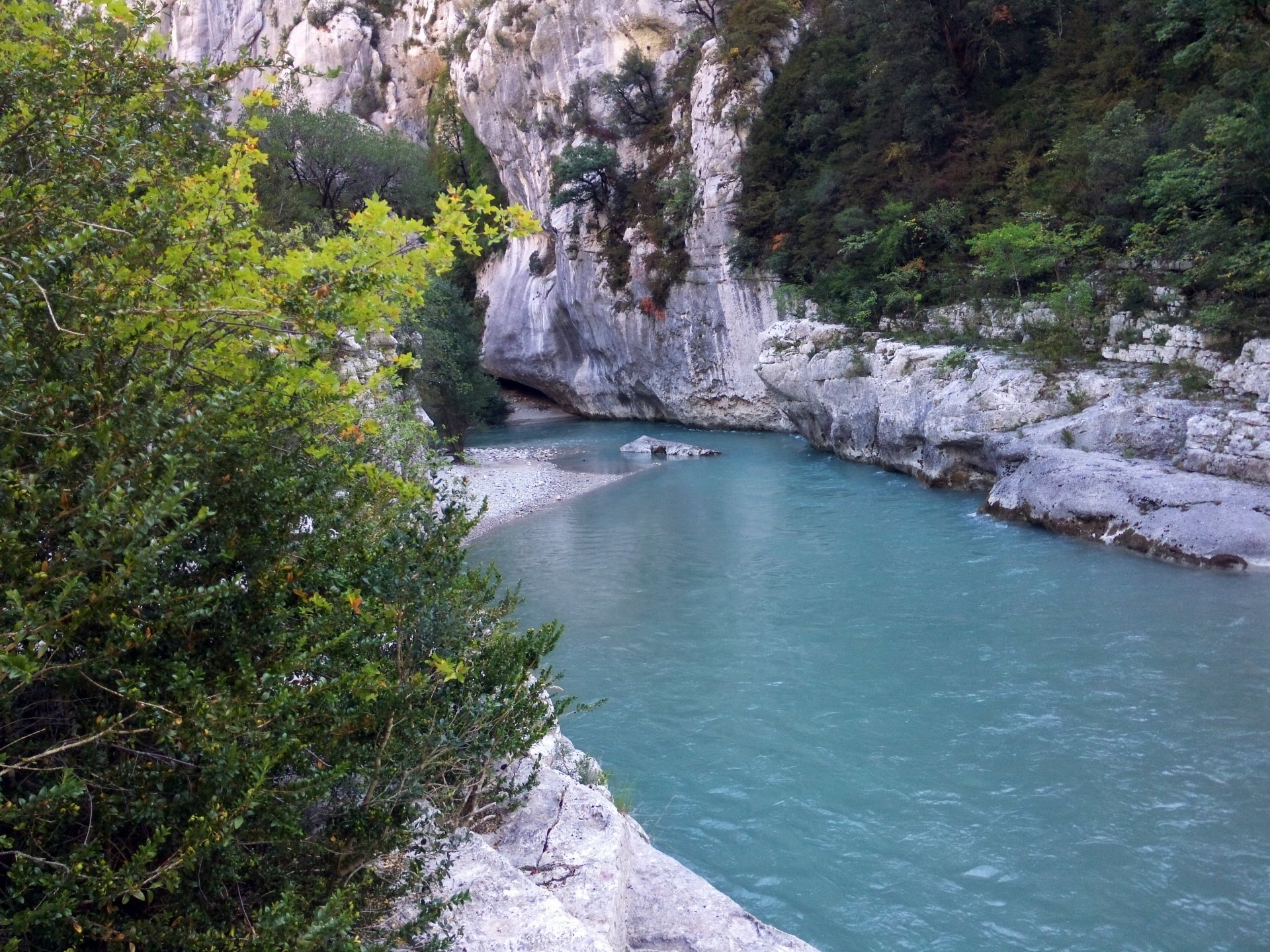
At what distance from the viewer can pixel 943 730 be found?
7102 mm

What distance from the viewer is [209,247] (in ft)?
10.3

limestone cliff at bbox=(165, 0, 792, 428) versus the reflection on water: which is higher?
limestone cliff at bbox=(165, 0, 792, 428)

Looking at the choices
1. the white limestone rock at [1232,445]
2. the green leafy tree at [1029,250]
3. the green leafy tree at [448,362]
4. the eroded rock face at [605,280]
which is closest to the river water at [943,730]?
the white limestone rock at [1232,445]

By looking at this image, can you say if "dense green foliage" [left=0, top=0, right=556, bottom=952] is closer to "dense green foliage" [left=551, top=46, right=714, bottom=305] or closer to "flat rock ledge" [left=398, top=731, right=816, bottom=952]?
"flat rock ledge" [left=398, top=731, right=816, bottom=952]

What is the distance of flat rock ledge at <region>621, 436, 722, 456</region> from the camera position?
25.7m

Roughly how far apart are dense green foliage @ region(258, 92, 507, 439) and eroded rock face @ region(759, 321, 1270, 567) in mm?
10639

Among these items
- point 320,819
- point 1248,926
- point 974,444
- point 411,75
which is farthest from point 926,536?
point 411,75

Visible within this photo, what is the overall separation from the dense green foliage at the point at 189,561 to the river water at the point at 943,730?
308 cm

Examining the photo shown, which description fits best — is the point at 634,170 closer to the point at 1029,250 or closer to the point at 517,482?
the point at 517,482

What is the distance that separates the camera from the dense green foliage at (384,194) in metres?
23.1

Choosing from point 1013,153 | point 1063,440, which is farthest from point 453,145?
point 1063,440

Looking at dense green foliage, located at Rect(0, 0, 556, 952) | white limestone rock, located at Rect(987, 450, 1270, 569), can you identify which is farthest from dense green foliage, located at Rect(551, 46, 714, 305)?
dense green foliage, located at Rect(0, 0, 556, 952)

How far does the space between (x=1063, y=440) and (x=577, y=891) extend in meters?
13.8

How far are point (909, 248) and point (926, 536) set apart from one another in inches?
453
